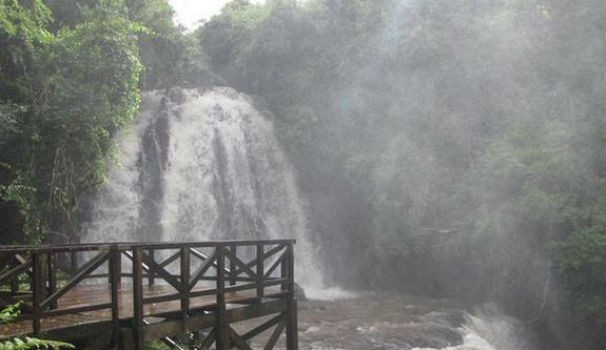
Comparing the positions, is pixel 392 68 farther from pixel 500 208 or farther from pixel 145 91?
pixel 145 91

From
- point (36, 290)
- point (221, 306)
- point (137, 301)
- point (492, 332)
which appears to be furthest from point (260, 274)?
point (492, 332)

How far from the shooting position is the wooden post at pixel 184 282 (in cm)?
700

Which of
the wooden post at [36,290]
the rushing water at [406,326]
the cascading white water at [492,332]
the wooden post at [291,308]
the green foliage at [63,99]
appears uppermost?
the green foliage at [63,99]

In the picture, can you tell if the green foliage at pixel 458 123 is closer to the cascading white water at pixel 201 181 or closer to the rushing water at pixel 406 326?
the cascading white water at pixel 201 181

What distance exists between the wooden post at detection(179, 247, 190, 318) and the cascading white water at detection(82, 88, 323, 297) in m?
10.7

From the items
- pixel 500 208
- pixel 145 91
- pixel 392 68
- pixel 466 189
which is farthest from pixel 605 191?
pixel 145 91

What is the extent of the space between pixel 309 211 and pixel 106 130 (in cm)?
937

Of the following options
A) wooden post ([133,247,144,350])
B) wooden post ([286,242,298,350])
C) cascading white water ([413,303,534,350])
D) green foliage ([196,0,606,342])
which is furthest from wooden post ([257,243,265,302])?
green foliage ([196,0,606,342])

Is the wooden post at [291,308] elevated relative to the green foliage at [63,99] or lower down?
lower down

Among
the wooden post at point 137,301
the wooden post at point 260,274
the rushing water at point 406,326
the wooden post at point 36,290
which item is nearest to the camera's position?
the wooden post at point 36,290

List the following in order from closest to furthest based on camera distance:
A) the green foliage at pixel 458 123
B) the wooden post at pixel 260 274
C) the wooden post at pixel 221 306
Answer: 1. the wooden post at pixel 221 306
2. the wooden post at pixel 260 274
3. the green foliage at pixel 458 123

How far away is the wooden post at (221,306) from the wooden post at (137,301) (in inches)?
52.4

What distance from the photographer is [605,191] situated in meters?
15.9

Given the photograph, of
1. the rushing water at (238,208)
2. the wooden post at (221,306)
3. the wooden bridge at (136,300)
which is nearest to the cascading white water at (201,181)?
the rushing water at (238,208)
